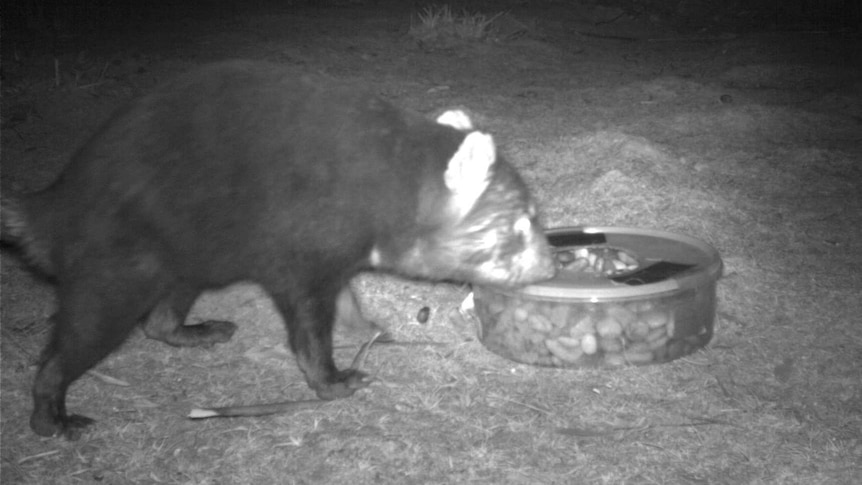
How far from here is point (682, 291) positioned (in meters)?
4.53

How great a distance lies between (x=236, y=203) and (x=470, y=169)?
109 centimetres

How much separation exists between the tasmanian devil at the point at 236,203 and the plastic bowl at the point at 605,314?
0.63m

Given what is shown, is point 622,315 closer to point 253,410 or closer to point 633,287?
point 633,287

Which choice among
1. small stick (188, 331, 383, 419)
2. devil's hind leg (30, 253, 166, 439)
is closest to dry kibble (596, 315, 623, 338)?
small stick (188, 331, 383, 419)

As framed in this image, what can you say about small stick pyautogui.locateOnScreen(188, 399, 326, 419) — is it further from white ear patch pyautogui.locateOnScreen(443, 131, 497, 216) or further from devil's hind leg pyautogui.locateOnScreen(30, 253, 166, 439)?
white ear patch pyautogui.locateOnScreen(443, 131, 497, 216)

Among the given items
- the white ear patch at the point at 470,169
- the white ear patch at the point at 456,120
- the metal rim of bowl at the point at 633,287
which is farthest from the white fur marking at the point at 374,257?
the white ear patch at the point at 456,120

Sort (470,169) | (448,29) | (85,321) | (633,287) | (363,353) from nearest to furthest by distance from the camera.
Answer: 1. (85,321)
2. (470,169)
3. (633,287)
4. (363,353)
5. (448,29)

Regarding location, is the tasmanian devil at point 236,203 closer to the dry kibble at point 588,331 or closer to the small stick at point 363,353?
the small stick at point 363,353

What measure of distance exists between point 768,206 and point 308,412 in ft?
12.9

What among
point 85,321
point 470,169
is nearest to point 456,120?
point 470,169

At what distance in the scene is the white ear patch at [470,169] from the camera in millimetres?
4312

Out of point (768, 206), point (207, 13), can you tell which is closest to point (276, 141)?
point (768, 206)

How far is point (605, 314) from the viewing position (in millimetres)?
4551

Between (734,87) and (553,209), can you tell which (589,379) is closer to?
(553,209)
